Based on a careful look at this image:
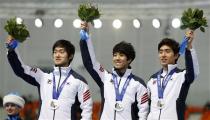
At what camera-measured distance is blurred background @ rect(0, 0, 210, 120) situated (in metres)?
8.64

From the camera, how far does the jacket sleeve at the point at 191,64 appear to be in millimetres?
5691

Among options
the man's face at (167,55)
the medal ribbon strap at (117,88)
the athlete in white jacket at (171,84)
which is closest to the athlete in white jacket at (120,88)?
the medal ribbon strap at (117,88)

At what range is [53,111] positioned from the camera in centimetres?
598

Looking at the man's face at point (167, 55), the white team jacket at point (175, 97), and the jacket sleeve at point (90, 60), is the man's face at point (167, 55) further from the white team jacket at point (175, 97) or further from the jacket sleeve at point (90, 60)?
the jacket sleeve at point (90, 60)

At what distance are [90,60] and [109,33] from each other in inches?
118

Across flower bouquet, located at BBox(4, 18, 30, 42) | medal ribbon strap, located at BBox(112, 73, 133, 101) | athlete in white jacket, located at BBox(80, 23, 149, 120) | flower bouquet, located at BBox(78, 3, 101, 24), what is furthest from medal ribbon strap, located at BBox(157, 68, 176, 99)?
flower bouquet, located at BBox(4, 18, 30, 42)

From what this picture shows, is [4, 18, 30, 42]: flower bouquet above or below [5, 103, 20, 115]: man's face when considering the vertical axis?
above

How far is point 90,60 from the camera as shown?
611 cm

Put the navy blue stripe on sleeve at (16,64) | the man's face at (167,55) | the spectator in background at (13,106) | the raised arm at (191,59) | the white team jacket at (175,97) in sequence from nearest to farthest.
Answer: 1. the raised arm at (191,59)
2. the white team jacket at (175,97)
3. the man's face at (167,55)
4. the navy blue stripe on sleeve at (16,64)
5. the spectator in background at (13,106)

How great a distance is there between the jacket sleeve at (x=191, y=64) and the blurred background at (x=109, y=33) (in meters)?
2.59

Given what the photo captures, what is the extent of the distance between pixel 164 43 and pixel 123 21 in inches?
121

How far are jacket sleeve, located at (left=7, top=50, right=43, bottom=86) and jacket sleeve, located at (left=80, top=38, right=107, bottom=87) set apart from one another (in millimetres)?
456

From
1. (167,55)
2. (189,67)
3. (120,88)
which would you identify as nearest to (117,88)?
(120,88)

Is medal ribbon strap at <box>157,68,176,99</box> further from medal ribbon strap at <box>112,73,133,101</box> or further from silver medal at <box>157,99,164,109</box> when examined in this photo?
medal ribbon strap at <box>112,73,133,101</box>
